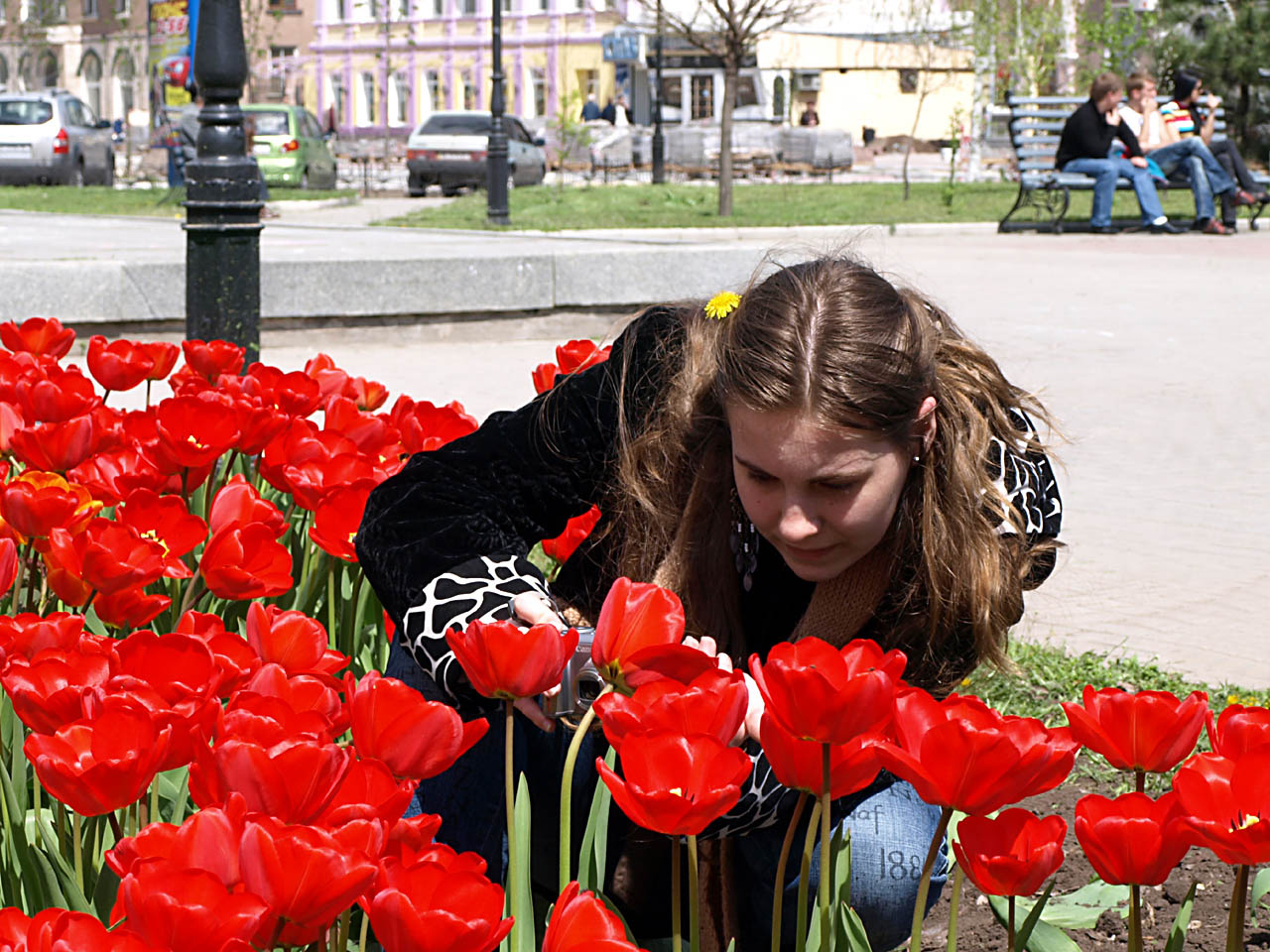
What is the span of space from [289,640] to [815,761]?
0.51 metres

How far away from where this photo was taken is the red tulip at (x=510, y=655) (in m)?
1.30

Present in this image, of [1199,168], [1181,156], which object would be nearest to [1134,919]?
[1199,168]

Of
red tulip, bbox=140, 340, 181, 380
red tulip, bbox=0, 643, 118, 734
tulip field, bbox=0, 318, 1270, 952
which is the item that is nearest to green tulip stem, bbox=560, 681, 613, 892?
tulip field, bbox=0, 318, 1270, 952

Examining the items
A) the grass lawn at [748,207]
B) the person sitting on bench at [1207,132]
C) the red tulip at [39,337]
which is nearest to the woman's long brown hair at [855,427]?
the red tulip at [39,337]

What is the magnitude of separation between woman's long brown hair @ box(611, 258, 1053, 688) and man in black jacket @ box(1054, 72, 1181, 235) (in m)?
14.9

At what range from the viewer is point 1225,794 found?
1.17 metres

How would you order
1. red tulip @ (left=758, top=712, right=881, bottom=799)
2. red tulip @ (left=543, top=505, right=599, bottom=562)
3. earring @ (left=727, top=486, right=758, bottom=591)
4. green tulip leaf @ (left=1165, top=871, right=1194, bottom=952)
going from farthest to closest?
red tulip @ (left=543, top=505, right=599, bottom=562) → earring @ (left=727, top=486, right=758, bottom=591) → green tulip leaf @ (left=1165, top=871, right=1194, bottom=952) → red tulip @ (left=758, top=712, right=881, bottom=799)

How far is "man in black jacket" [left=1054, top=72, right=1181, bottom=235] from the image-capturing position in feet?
53.3

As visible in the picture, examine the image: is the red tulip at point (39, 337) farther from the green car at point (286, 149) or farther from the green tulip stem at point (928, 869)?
the green car at point (286, 149)

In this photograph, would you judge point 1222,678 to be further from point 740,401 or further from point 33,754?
point 33,754

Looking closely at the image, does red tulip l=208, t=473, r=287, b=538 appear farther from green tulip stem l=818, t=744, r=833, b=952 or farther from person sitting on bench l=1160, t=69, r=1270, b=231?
person sitting on bench l=1160, t=69, r=1270, b=231

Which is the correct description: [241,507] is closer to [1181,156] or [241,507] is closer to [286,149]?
[1181,156]

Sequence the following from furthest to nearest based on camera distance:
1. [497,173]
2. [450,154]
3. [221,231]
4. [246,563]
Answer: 1. [450,154]
2. [497,173]
3. [221,231]
4. [246,563]

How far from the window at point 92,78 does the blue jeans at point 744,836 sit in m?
63.6
